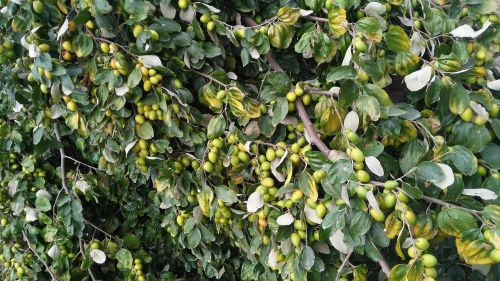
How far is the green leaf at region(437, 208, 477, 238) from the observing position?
2.72 feet


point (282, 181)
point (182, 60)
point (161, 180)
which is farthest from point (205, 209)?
point (182, 60)

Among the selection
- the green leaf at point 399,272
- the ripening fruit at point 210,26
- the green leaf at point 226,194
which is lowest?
the green leaf at point 226,194

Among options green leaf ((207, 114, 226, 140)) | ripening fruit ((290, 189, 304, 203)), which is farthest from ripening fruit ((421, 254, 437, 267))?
green leaf ((207, 114, 226, 140))

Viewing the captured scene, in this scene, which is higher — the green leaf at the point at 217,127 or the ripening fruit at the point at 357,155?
the ripening fruit at the point at 357,155

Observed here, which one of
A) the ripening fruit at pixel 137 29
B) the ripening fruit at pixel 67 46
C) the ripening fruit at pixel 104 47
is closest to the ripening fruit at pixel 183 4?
the ripening fruit at pixel 137 29

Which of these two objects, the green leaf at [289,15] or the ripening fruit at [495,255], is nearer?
the ripening fruit at [495,255]

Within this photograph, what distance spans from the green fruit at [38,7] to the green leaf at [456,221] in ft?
3.88

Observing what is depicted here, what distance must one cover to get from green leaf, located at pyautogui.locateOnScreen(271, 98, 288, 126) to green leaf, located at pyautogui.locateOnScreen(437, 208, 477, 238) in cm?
46

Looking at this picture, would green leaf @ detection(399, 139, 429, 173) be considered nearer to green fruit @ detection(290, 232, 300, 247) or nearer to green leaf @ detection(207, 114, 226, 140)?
green fruit @ detection(290, 232, 300, 247)

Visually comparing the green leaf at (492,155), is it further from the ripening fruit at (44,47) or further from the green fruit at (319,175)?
the ripening fruit at (44,47)

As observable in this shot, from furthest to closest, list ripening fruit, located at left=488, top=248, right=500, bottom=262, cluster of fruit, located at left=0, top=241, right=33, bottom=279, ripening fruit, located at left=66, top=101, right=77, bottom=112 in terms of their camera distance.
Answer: cluster of fruit, located at left=0, top=241, right=33, bottom=279 < ripening fruit, located at left=66, top=101, right=77, bottom=112 < ripening fruit, located at left=488, top=248, right=500, bottom=262

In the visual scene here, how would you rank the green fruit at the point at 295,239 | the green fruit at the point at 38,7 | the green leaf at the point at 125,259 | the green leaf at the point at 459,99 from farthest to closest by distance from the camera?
the green leaf at the point at 125,259, the green fruit at the point at 38,7, the green fruit at the point at 295,239, the green leaf at the point at 459,99

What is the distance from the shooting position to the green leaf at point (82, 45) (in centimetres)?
122

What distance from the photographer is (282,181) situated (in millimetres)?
1136
